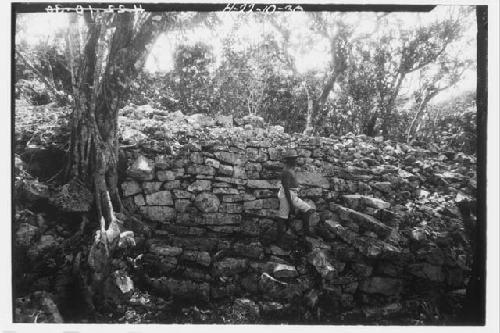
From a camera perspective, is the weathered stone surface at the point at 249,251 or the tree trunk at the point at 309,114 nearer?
the weathered stone surface at the point at 249,251

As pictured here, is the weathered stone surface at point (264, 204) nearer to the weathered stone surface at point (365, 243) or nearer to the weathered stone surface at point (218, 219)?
the weathered stone surface at point (218, 219)

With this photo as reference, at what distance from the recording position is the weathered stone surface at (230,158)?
311 centimetres

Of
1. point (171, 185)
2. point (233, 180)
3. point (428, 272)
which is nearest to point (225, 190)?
point (233, 180)

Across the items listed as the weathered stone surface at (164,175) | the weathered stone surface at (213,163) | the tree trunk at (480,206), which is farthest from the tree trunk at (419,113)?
the weathered stone surface at (164,175)

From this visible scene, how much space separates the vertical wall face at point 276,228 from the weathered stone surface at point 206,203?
0.01 metres

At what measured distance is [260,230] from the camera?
3094mm

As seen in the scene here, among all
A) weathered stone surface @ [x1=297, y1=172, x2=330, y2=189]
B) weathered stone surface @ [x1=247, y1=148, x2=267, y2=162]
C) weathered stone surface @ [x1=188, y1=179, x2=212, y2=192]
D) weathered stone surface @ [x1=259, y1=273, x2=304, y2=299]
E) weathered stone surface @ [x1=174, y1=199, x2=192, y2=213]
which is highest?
weathered stone surface @ [x1=247, y1=148, x2=267, y2=162]

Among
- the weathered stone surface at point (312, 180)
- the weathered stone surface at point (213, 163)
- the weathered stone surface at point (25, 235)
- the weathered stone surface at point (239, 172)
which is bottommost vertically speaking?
the weathered stone surface at point (25, 235)

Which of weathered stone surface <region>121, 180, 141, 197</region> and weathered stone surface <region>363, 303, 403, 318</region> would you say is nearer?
weathered stone surface <region>363, 303, 403, 318</region>

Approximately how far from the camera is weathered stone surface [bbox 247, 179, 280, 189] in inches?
121

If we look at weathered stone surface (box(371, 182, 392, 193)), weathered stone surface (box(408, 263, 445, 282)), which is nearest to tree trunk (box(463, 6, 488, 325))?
weathered stone surface (box(408, 263, 445, 282))

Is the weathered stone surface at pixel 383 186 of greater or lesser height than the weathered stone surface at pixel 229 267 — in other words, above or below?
above

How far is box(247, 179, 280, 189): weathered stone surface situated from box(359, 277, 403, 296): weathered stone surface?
1.30 metres

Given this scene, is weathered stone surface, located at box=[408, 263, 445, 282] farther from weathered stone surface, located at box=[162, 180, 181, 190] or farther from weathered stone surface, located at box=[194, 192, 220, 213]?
weathered stone surface, located at box=[162, 180, 181, 190]
